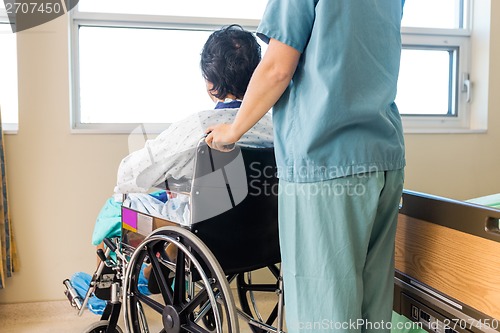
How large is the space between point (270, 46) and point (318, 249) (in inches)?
16.4

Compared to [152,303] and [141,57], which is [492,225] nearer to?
[152,303]

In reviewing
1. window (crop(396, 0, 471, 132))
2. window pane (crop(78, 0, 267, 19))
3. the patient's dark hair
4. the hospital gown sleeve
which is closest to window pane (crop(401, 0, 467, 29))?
window (crop(396, 0, 471, 132))

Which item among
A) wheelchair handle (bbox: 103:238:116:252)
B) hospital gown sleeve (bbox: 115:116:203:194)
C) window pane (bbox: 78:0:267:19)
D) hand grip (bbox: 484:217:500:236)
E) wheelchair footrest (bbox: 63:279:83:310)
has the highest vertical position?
window pane (bbox: 78:0:267:19)

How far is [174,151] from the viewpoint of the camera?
1.37 m

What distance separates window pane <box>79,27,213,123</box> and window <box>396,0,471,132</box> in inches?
45.1

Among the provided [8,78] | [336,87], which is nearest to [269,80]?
[336,87]

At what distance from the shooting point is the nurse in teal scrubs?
0.94 metres

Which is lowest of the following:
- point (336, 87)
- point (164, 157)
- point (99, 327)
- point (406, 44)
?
point (99, 327)

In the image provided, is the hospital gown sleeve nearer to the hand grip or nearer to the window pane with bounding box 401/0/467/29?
the hand grip

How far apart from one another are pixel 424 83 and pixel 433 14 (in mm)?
381

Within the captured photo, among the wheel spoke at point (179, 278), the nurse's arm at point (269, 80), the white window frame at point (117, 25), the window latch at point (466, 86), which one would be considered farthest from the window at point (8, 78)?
the window latch at point (466, 86)

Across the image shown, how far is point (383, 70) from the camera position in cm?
99

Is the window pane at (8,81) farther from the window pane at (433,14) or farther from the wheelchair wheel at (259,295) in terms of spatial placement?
the window pane at (433,14)

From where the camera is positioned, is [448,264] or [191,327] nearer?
[448,264]
